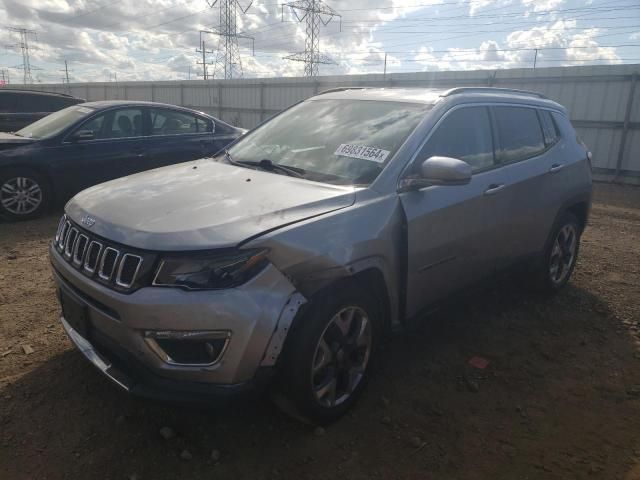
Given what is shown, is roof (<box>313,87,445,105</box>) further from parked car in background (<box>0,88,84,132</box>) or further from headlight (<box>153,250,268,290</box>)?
parked car in background (<box>0,88,84,132</box>)

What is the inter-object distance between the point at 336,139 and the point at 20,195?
501 centimetres

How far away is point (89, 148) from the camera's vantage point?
22.7 ft

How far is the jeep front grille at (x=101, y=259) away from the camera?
90.5 inches

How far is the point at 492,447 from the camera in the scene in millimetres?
2682

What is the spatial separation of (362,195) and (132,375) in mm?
1463

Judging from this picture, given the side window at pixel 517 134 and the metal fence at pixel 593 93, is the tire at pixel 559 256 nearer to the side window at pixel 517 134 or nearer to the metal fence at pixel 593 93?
the side window at pixel 517 134

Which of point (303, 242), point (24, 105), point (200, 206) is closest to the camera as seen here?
point (303, 242)

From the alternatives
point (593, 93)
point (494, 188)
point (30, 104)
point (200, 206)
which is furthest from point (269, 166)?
point (593, 93)

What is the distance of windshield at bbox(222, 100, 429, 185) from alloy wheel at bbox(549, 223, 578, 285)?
2.13 meters

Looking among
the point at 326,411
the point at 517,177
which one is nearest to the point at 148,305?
the point at 326,411

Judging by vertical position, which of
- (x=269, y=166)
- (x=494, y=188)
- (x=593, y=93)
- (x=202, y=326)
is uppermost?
(x=593, y=93)

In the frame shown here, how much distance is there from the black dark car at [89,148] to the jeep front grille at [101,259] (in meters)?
4.42

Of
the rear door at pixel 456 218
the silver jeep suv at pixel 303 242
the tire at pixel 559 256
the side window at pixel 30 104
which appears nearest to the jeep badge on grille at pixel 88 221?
the silver jeep suv at pixel 303 242

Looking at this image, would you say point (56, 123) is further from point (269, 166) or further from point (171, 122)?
point (269, 166)
